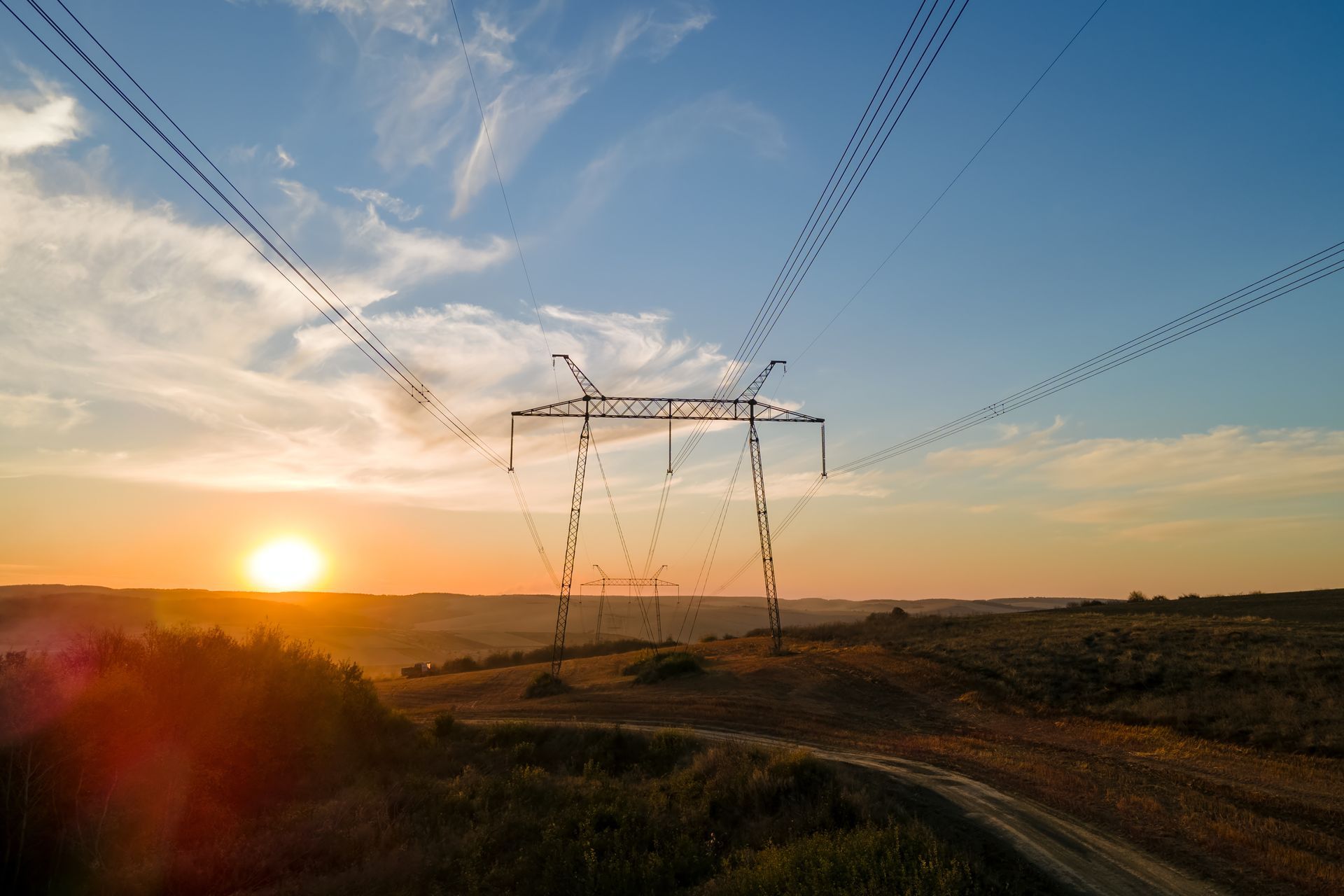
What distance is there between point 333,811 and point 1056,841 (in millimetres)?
17258

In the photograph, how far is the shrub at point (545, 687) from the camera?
1900 inches

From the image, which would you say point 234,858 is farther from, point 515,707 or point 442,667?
point 442,667

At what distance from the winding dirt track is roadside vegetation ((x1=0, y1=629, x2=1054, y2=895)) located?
37.3 inches

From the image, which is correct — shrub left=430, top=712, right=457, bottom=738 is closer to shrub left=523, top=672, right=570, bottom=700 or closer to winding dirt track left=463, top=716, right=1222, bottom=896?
shrub left=523, top=672, right=570, bottom=700

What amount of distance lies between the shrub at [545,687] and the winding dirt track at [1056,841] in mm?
29126

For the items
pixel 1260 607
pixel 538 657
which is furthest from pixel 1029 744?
pixel 538 657

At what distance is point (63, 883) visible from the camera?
15.4m

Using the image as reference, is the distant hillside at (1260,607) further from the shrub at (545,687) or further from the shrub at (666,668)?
the shrub at (545,687)

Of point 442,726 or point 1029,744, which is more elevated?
point 1029,744

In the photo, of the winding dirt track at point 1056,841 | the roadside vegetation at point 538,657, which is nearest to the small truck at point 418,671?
the roadside vegetation at point 538,657

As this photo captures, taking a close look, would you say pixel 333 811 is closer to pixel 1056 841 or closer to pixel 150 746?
pixel 150 746

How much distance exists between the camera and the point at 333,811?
1959 centimetres

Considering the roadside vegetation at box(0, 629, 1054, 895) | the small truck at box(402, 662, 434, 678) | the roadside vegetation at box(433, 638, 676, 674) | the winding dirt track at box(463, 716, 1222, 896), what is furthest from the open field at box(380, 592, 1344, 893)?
the roadside vegetation at box(433, 638, 676, 674)

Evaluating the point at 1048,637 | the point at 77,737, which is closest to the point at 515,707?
the point at 77,737
